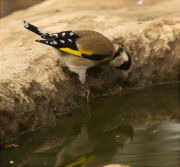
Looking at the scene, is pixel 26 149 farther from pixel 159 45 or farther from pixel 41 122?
pixel 159 45

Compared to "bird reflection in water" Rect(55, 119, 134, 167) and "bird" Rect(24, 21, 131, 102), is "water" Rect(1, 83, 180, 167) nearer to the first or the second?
"bird reflection in water" Rect(55, 119, 134, 167)

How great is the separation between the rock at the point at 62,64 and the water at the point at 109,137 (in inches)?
8.2

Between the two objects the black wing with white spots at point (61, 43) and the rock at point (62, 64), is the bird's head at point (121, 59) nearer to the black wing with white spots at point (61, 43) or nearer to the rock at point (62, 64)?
the rock at point (62, 64)

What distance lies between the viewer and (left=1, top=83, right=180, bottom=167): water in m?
2.81

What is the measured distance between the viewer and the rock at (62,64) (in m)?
3.21

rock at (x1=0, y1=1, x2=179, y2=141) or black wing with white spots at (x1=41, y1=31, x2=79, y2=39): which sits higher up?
black wing with white spots at (x1=41, y1=31, x2=79, y2=39)

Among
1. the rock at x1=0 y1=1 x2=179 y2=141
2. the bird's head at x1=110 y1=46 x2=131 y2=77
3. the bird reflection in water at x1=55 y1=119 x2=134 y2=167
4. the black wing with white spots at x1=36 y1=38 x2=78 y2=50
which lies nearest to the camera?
the bird reflection in water at x1=55 y1=119 x2=134 y2=167

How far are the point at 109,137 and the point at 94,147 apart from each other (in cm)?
31

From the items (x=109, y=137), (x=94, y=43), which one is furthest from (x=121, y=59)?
(x=109, y=137)

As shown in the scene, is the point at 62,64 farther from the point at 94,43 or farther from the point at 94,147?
the point at 94,147

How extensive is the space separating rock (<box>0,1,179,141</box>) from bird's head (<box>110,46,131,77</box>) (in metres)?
0.32

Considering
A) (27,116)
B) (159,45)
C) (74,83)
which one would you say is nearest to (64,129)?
(27,116)

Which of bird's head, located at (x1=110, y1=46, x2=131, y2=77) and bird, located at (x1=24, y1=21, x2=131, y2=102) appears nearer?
bird, located at (x1=24, y1=21, x2=131, y2=102)

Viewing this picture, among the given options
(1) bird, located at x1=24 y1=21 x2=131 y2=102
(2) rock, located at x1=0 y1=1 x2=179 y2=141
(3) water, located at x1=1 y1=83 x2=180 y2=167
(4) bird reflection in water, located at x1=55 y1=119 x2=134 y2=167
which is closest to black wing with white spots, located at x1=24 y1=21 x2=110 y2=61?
(1) bird, located at x1=24 y1=21 x2=131 y2=102
